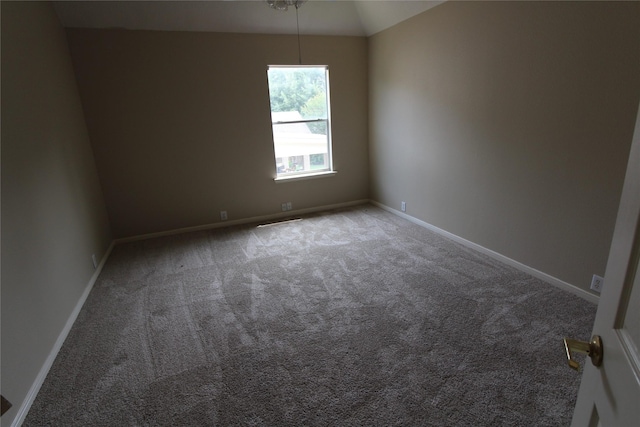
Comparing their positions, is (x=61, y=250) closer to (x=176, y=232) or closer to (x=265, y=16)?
(x=176, y=232)

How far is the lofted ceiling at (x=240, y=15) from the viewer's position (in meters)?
3.27

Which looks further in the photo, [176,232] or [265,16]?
[176,232]

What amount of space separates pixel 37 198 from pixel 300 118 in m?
3.06

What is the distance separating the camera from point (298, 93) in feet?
14.4

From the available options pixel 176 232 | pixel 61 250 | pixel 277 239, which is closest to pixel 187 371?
pixel 61 250

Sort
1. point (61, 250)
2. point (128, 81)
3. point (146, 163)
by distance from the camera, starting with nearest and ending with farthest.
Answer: point (61, 250), point (128, 81), point (146, 163)

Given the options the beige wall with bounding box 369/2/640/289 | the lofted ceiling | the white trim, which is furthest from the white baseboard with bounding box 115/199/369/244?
the lofted ceiling

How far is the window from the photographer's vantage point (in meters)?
4.29

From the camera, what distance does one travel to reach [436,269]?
2.99 metres

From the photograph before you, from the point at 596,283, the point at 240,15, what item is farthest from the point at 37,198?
the point at 596,283

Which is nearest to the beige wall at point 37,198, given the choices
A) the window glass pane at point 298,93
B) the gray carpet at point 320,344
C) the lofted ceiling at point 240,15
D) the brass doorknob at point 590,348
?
the gray carpet at point 320,344

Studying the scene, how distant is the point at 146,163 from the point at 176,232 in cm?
93

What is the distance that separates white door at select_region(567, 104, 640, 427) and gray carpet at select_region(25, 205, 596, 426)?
1.07 meters

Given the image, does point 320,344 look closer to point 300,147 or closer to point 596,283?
point 596,283
